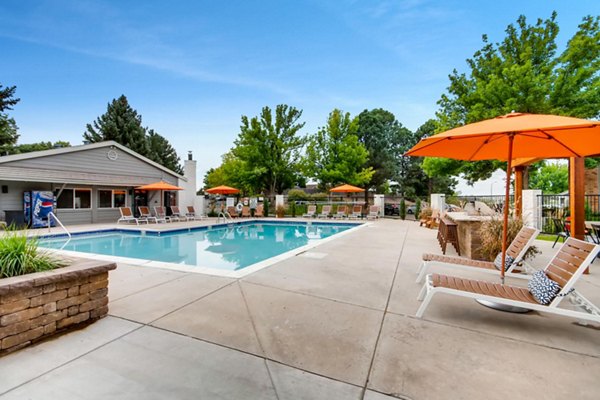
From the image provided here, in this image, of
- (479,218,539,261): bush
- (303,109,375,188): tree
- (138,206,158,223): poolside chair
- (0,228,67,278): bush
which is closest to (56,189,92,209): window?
(138,206,158,223): poolside chair

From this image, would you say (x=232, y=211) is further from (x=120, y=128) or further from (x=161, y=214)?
(x=120, y=128)

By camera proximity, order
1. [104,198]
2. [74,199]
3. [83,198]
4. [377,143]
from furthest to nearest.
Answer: [377,143], [104,198], [83,198], [74,199]

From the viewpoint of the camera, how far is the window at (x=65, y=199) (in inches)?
538

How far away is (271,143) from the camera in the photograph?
22109mm

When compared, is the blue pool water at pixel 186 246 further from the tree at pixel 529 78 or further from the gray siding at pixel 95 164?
the tree at pixel 529 78

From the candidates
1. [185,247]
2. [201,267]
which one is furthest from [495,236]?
[185,247]

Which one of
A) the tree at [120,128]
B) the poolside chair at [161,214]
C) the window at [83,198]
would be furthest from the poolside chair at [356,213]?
the tree at [120,128]

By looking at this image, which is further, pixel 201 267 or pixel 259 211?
pixel 259 211

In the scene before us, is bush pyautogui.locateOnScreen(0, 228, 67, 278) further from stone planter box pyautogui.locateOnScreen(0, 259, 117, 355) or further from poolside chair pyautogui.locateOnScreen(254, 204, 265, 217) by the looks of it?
poolside chair pyautogui.locateOnScreen(254, 204, 265, 217)

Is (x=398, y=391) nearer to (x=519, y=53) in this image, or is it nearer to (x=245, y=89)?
(x=245, y=89)

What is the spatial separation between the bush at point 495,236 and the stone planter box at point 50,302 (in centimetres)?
601

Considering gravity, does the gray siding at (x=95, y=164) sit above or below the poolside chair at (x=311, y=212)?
above

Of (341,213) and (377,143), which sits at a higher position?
(377,143)

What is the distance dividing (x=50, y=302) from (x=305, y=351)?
2.34 metres
